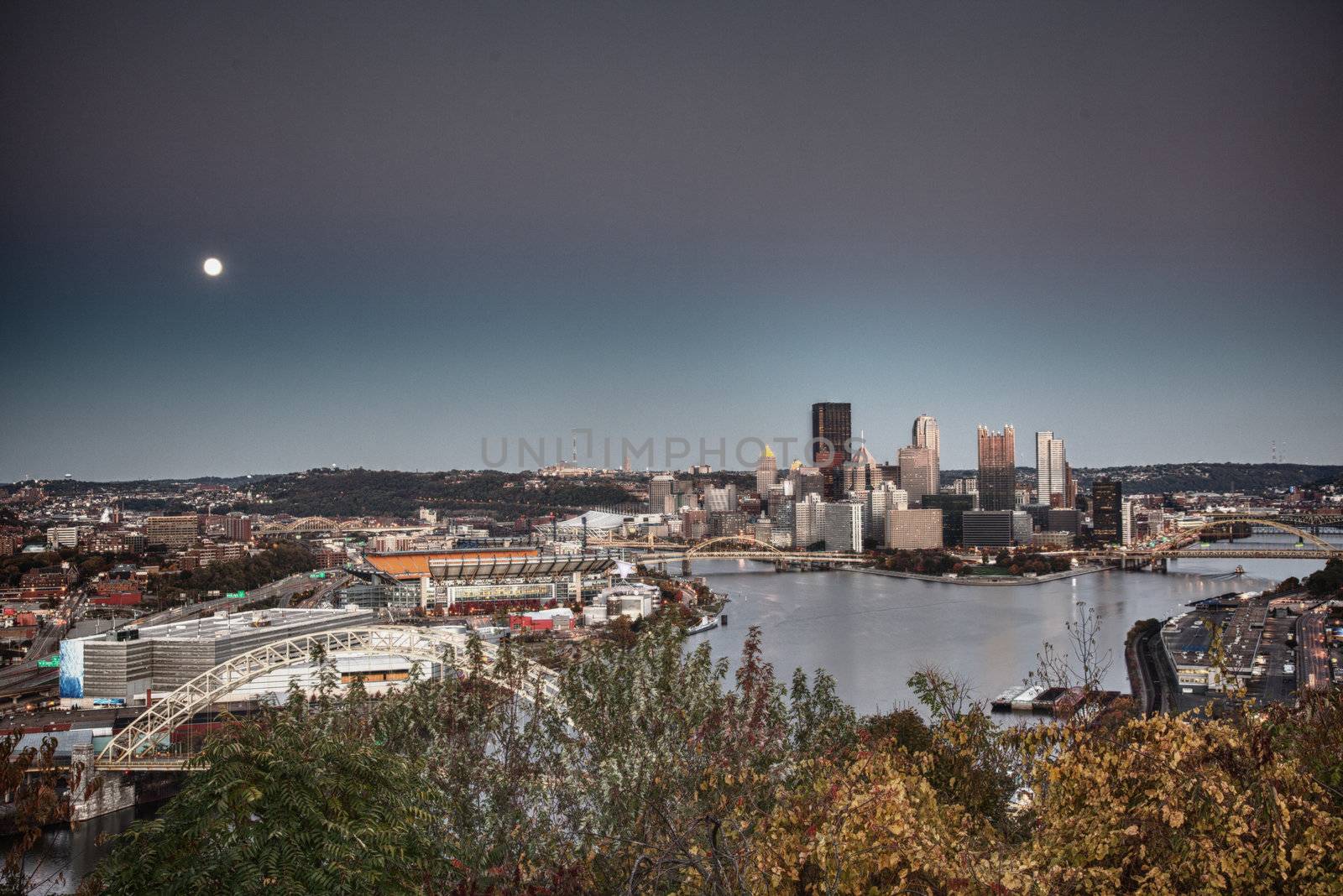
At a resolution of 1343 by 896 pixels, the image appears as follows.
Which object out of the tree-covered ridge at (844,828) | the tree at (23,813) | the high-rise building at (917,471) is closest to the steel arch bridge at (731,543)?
the high-rise building at (917,471)

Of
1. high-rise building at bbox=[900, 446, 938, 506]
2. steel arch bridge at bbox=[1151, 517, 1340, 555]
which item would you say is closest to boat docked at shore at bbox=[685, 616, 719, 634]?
steel arch bridge at bbox=[1151, 517, 1340, 555]

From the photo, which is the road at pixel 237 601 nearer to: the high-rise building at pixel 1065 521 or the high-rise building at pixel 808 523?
the high-rise building at pixel 808 523

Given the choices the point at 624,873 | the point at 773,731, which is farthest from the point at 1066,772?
the point at 773,731

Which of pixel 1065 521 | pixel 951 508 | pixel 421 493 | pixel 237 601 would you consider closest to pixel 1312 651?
pixel 237 601

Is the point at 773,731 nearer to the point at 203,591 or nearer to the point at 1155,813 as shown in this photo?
the point at 1155,813

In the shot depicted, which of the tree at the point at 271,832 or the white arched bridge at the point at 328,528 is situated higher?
the tree at the point at 271,832
